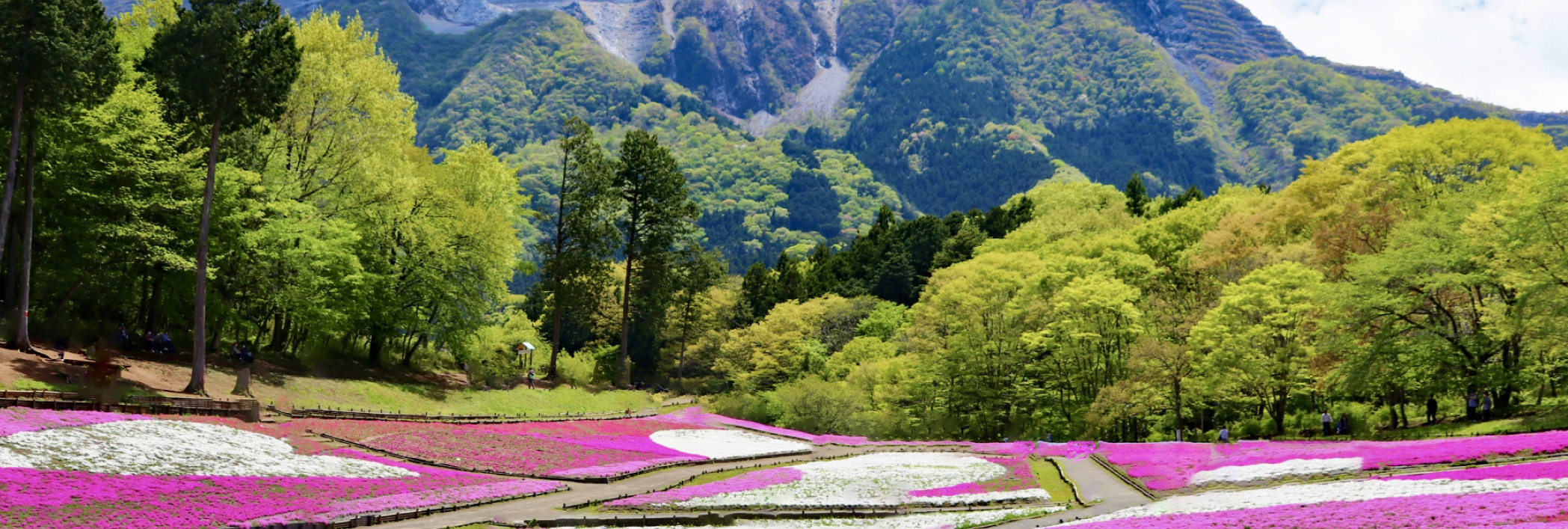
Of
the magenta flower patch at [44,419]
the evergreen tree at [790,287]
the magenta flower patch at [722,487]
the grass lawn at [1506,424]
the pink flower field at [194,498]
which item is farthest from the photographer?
the evergreen tree at [790,287]

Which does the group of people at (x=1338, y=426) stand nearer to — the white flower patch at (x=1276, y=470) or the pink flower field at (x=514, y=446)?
the white flower patch at (x=1276, y=470)

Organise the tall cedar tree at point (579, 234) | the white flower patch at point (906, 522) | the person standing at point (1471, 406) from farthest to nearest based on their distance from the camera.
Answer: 1. the tall cedar tree at point (579, 234)
2. the person standing at point (1471, 406)
3. the white flower patch at point (906, 522)

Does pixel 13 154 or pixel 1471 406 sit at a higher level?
pixel 13 154

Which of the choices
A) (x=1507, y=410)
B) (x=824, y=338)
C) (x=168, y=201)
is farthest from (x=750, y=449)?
(x=824, y=338)

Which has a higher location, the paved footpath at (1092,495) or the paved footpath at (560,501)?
the paved footpath at (1092,495)

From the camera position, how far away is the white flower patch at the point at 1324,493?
25.8 meters

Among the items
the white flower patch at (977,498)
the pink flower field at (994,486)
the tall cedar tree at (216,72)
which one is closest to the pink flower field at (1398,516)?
the white flower patch at (977,498)

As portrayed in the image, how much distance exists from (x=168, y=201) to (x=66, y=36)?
9.34 meters

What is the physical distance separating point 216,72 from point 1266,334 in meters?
54.3

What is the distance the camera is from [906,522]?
103ft

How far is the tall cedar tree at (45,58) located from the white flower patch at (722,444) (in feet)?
94.5

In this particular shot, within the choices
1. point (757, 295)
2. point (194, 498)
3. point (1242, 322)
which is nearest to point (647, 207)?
point (757, 295)

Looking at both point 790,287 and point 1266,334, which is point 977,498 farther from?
point 790,287

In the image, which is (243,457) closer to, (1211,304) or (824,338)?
(1211,304)
